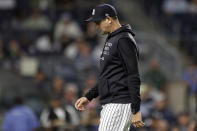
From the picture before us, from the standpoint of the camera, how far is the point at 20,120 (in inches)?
402

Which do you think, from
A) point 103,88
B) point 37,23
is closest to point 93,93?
point 103,88

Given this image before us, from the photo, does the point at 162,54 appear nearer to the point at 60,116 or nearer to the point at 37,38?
the point at 37,38

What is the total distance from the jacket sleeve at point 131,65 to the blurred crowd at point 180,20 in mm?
10575

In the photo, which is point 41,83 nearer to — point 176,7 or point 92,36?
point 92,36

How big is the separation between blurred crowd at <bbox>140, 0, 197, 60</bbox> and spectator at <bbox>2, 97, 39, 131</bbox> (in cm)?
656

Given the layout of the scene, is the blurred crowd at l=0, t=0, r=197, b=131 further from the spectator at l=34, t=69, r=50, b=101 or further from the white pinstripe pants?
the white pinstripe pants

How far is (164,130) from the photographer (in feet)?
35.9

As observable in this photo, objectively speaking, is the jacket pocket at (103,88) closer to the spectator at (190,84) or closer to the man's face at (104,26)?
the man's face at (104,26)

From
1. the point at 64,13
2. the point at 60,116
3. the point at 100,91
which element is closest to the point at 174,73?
the point at 64,13

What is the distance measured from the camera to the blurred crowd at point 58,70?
1034 cm

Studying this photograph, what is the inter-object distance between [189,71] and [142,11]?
4196mm

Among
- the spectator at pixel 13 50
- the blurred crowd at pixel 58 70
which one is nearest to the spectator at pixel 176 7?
the blurred crowd at pixel 58 70

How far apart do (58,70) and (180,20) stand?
439 cm

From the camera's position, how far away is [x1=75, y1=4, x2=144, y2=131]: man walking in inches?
207
